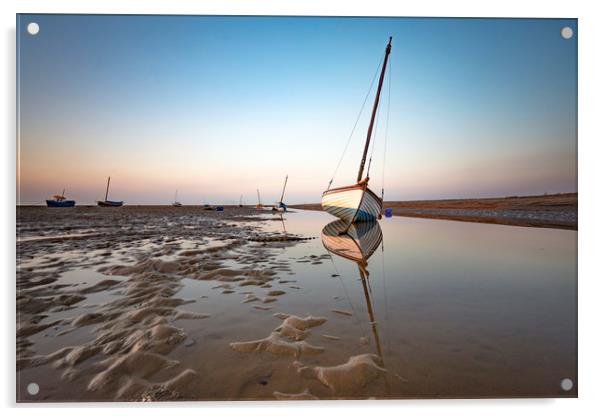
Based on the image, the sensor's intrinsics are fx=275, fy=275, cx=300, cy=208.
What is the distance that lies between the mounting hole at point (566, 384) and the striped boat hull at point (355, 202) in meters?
11.7

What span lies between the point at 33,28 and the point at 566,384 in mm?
7272

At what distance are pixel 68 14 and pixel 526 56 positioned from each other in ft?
20.9

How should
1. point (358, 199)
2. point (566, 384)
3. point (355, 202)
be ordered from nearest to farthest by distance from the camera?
point (566, 384) → point (358, 199) → point (355, 202)

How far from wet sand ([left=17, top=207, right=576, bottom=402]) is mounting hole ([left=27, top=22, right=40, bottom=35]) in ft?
7.68

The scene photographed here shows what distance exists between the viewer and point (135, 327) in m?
3.09

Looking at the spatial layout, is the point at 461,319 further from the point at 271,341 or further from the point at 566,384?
the point at 271,341

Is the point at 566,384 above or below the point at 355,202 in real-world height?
below

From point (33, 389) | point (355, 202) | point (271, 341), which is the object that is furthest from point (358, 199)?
point (33, 389)

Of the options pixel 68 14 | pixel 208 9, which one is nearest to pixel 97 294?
pixel 68 14
